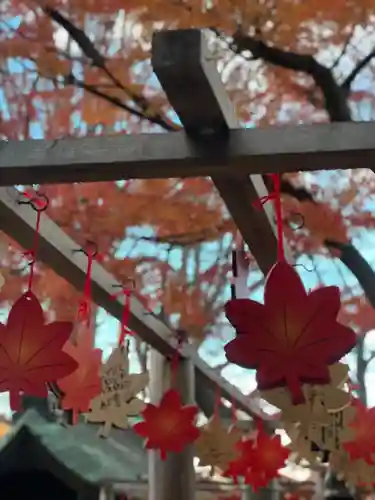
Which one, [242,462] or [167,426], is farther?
[242,462]

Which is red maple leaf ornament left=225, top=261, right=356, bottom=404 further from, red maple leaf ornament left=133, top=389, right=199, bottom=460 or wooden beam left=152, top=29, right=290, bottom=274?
red maple leaf ornament left=133, top=389, right=199, bottom=460

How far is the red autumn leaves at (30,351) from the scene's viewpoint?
1.61 m

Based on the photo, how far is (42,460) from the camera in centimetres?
477

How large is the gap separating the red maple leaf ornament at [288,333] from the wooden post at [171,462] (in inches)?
76.9

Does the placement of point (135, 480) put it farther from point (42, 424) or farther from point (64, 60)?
point (64, 60)

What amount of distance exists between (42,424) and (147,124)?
3088 millimetres

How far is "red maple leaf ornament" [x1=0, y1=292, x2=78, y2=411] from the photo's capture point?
1.61 meters

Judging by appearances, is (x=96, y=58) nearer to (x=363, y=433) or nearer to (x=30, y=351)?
(x=30, y=351)

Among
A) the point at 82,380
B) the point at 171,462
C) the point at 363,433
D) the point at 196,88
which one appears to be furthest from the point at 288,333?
the point at 171,462

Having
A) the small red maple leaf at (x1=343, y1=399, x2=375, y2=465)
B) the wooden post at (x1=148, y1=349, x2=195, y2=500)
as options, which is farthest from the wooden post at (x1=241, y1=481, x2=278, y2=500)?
the small red maple leaf at (x1=343, y1=399, x2=375, y2=465)

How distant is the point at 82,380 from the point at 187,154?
1173 mm

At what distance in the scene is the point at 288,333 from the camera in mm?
1429

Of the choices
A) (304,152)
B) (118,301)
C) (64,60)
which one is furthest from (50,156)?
(118,301)

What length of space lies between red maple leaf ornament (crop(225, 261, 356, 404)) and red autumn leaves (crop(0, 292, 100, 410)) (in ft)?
1.38
